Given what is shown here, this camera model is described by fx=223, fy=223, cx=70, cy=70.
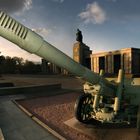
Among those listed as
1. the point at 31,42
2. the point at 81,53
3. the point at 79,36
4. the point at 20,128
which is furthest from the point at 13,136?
the point at 79,36

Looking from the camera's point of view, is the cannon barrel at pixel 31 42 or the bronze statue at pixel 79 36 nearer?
the cannon barrel at pixel 31 42

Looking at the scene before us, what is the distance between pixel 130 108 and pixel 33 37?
11.9 ft

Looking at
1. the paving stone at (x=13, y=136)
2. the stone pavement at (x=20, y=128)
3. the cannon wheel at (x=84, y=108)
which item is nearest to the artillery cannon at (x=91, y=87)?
the cannon wheel at (x=84, y=108)

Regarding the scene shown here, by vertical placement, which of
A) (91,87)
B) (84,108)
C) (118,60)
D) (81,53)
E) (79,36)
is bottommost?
(84,108)

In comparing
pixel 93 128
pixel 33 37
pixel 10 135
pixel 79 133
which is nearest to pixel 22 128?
pixel 10 135

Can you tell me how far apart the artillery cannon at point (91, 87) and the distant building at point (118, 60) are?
→ 60.4 ft

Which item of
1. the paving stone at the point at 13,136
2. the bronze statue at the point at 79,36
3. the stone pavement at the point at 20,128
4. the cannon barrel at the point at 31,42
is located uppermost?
the bronze statue at the point at 79,36

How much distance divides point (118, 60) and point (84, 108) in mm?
20571

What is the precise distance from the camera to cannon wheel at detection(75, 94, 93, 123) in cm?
679

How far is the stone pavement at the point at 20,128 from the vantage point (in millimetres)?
5934

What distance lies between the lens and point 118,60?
26672 millimetres

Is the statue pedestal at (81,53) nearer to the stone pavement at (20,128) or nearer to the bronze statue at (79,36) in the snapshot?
the bronze statue at (79,36)

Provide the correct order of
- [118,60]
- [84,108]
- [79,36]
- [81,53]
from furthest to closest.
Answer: [79,36] → [81,53] → [118,60] → [84,108]

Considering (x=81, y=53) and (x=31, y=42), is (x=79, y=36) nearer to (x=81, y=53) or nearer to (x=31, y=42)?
(x=81, y=53)
